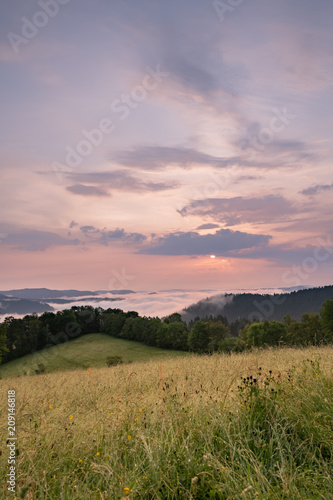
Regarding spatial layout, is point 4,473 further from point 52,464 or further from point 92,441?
point 92,441

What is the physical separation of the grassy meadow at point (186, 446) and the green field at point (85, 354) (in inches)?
1942

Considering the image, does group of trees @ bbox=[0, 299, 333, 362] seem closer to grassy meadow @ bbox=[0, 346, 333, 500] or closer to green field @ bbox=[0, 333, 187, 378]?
green field @ bbox=[0, 333, 187, 378]

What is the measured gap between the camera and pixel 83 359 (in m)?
60.8

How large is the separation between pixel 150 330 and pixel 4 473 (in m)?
75.3

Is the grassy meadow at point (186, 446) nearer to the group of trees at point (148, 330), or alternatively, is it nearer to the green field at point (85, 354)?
the group of trees at point (148, 330)

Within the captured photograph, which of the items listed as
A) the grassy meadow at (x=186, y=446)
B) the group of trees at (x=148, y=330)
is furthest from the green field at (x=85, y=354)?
the grassy meadow at (x=186, y=446)

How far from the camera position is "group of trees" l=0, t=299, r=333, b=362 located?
55906mm

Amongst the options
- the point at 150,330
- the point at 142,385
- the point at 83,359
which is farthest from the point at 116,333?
the point at 142,385

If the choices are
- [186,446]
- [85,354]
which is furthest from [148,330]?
[186,446]

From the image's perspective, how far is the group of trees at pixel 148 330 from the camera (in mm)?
55906

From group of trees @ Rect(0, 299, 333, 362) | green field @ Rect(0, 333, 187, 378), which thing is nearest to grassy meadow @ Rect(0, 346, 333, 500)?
group of trees @ Rect(0, 299, 333, 362)

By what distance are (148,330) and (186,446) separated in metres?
75.7

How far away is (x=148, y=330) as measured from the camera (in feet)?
255

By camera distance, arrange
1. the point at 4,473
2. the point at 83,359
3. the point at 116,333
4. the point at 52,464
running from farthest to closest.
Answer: the point at 116,333
the point at 83,359
the point at 52,464
the point at 4,473
